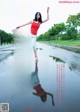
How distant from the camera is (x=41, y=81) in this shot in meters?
2.77

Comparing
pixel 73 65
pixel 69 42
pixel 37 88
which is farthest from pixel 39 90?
pixel 69 42

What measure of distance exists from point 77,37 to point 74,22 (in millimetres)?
158

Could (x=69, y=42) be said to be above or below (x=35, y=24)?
below

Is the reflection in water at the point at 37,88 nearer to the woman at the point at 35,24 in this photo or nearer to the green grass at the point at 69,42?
the woman at the point at 35,24

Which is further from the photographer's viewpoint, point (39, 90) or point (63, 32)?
point (63, 32)

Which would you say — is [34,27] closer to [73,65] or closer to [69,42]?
[69,42]

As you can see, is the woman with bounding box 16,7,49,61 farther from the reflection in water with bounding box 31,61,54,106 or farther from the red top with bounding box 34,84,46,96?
the red top with bounding box 34,84,46,96

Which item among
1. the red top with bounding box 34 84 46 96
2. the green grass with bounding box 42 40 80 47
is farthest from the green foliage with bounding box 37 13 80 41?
the red top with bounding box 34 84 46 96

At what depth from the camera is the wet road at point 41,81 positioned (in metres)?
2.65

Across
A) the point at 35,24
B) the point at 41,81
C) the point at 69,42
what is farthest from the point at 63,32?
the point at 41,81

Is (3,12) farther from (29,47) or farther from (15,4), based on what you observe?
(29,47)

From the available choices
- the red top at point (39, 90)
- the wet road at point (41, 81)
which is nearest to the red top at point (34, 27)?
the wet road at point (41, 81)

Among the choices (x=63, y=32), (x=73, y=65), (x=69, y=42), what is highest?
(x=63, y=32)

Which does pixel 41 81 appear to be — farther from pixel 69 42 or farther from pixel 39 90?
pixel 69 42
